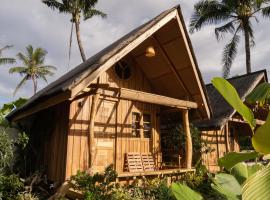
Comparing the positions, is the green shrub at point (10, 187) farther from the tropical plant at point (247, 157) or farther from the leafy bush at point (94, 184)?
the tropical plant at point (247, 157)

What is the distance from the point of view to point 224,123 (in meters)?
13.7

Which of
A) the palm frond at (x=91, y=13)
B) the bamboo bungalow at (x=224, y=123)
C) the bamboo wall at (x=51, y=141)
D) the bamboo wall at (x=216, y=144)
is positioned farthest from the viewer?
the palm frond at (x=91, y=13)

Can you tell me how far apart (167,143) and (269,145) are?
42.4 feet

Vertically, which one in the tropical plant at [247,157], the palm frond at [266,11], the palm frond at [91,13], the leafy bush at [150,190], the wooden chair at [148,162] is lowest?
the leafy bush at [150,190]

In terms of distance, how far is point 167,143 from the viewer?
1340 cm

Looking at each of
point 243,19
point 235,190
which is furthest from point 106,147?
point 243,19

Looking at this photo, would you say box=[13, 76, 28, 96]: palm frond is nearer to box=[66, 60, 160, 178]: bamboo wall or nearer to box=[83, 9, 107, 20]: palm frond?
box=[83, 9, 107, 20]: palm frond

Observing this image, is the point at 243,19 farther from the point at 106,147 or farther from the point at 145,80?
the point at 106,147

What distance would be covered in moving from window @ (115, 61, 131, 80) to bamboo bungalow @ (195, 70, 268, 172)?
4.88m

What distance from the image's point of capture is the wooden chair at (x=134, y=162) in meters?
10.8

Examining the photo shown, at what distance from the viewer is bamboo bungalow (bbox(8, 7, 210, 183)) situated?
905 centimetres

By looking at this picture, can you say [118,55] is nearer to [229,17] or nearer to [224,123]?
[224,123]

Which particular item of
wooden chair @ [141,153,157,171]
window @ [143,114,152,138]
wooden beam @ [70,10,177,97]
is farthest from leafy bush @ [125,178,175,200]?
wooden beam @ [70,10,177,97]

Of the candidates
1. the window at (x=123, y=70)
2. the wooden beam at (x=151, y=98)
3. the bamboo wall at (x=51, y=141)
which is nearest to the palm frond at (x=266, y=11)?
the wooden beam at (x=151, y=98)
